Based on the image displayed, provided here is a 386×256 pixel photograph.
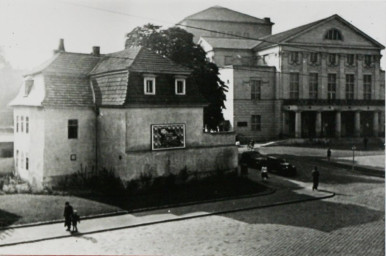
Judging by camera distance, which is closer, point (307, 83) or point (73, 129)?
point (73, 129)

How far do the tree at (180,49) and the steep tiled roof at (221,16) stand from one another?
3111 centimetres

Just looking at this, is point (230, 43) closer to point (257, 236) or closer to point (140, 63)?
point (140, 63)

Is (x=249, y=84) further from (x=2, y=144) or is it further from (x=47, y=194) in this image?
(x=47, y=194)

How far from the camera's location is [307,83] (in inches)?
2222

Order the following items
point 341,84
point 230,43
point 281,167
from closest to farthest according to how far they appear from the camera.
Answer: point 281,167 → point 341,84 → point 230,43

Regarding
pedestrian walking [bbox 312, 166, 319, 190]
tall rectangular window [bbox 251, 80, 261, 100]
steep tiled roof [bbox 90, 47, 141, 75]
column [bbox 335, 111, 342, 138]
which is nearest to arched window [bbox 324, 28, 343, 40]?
column [bbox 335, 111, 342, 138]

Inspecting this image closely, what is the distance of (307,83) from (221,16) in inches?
848

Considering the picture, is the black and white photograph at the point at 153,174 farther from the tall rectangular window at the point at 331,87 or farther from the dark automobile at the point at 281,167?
the tall rectangular window at the point at 331,87

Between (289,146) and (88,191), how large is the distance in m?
30.4

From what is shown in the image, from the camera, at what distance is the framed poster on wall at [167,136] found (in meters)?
26.2

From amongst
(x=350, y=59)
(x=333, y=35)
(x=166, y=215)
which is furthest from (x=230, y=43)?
(x=166, y=215)

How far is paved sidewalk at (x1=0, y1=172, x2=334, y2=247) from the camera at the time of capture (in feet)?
58.4

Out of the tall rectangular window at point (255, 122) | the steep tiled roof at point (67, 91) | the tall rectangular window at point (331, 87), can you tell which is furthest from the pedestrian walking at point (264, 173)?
the tall rectangular window at point (331, 87)

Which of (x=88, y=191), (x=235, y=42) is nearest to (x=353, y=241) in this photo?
(x=88, y=191)
